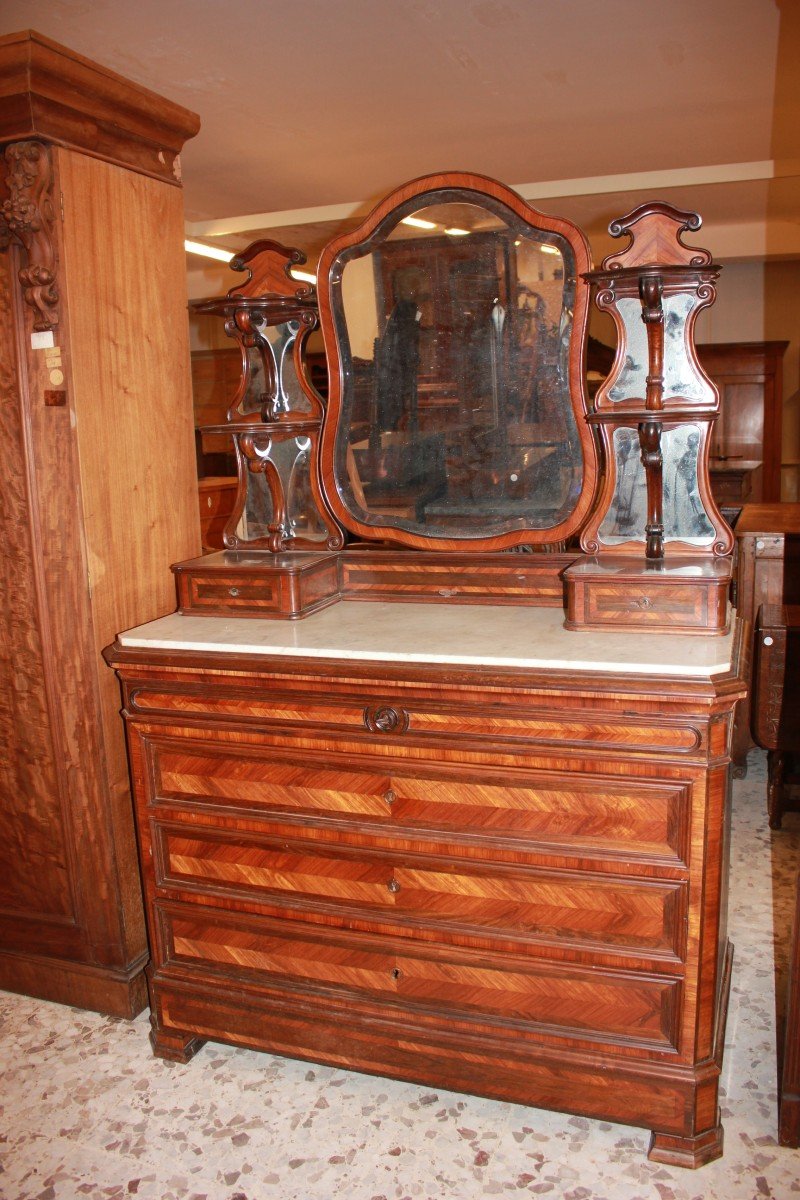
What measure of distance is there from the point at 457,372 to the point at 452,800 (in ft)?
3.50

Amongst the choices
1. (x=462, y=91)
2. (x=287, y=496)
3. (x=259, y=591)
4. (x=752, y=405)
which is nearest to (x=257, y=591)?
(x=259, y=591)

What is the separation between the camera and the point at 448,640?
1956 millimetres

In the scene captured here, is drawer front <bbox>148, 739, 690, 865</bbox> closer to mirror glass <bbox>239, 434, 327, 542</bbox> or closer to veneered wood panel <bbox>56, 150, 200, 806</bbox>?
veneered wood panel <bbox>56, 150, 200, 806</bbox>

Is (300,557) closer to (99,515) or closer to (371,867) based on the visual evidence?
(99,515)

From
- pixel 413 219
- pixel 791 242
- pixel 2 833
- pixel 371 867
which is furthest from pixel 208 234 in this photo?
pixel 371 867

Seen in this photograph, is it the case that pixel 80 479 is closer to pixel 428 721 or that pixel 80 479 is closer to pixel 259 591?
pixel 259 591

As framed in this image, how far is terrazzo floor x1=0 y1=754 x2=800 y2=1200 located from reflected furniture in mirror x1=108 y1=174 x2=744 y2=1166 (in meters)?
0.10

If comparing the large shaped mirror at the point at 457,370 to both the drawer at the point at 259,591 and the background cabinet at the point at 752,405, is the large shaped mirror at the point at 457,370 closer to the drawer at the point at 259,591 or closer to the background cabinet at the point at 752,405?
the drawer at the point at 259,591

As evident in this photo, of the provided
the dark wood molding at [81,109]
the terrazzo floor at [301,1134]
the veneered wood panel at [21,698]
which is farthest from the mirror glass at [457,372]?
the terrazzo floor at [301,1134]

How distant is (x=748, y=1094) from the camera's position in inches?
80.8

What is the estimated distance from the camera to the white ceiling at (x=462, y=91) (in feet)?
11.4

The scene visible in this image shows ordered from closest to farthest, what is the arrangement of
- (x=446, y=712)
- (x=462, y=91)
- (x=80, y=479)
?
(x=446, y=712), (x=80, y=479), (x=462, y=91)

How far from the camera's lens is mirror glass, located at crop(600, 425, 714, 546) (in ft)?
7.00

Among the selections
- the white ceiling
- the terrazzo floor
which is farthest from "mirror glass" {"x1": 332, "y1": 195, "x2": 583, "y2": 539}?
the white ceiling
